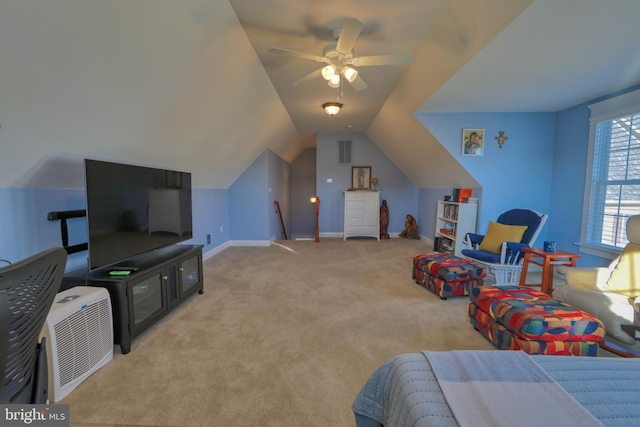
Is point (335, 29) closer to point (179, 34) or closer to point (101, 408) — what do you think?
point (179, 34)

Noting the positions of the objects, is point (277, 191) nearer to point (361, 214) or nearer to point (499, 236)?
point (361, 214)

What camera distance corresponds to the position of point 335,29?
7.79 ft

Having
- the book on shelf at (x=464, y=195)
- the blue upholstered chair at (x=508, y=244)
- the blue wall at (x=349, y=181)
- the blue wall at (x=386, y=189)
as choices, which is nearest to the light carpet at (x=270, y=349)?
the blue upholstered chair at (x=508, y=244)

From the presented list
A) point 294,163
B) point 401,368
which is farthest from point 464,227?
point 294,163

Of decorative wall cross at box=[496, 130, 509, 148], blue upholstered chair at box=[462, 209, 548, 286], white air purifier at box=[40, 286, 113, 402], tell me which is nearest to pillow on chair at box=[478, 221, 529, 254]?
blue upholstered chair at box=[462, 209, 548, 286]

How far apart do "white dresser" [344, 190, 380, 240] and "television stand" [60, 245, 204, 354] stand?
3.91 meters

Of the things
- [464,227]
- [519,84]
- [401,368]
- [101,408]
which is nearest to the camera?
[401,368]

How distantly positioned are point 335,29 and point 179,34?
1.29 meters

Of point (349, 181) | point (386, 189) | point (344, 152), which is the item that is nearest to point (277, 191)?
point (349, 181)

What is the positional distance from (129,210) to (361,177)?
17.2ft

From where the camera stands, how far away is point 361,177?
6.67m

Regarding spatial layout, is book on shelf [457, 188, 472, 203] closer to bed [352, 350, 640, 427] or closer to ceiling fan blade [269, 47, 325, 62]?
ceiling fan blade [269, 47, 325, 62]

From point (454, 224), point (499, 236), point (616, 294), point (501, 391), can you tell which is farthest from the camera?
point (454, 224)

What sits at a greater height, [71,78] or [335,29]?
[335,29]
